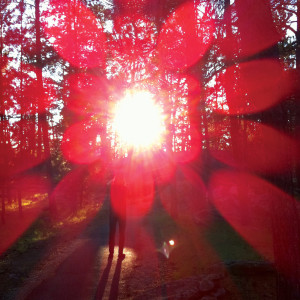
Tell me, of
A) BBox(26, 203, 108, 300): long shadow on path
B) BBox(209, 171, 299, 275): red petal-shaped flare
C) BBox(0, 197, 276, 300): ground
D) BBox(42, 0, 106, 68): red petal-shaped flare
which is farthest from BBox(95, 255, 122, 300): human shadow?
BBox(42, 0, 106, 68): red petal-shaped flare

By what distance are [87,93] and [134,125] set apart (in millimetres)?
7413

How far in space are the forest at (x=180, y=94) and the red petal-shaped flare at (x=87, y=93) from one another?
7 cm

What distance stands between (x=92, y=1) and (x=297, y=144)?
517 inches

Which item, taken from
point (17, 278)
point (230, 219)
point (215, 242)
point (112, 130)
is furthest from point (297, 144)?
point (112, 130)

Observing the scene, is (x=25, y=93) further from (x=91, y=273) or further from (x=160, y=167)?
(x=160, y=167)

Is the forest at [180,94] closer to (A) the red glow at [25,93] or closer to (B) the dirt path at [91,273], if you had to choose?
(A) the red glow at [25,93]

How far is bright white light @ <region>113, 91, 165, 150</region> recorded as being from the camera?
920 inches

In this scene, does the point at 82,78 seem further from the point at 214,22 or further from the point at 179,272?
the point at 179,272

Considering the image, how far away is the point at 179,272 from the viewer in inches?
262

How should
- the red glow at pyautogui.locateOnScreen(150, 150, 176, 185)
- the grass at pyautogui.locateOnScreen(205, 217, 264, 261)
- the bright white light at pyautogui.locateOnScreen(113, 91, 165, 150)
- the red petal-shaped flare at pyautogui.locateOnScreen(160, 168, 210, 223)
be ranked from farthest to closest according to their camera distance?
the red glow at pyautogui.locateOnScreen(150, 150, 176, 185), the bright white light at pyautogui.locateOnScreen(113, 91, 165, 150), the red petal-shaped flare at pyautogui.locateOnScreen(160, 168, 210, 223), the grass at pyautogui.locateOnScreen(205, 217, 264, 261)

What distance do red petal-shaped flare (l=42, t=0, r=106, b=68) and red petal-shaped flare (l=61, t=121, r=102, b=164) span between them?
12.6 ft

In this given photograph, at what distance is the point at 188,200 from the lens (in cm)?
2003

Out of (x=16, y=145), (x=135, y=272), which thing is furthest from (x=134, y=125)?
(x=135, y=272)

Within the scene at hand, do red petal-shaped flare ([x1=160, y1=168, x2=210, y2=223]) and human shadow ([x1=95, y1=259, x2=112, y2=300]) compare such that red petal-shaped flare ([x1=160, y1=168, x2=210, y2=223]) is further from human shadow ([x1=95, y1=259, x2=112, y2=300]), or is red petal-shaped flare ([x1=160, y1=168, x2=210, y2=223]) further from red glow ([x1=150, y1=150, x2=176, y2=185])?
human shadow ([x1=95, y1=259, x2=112, y2=300])
